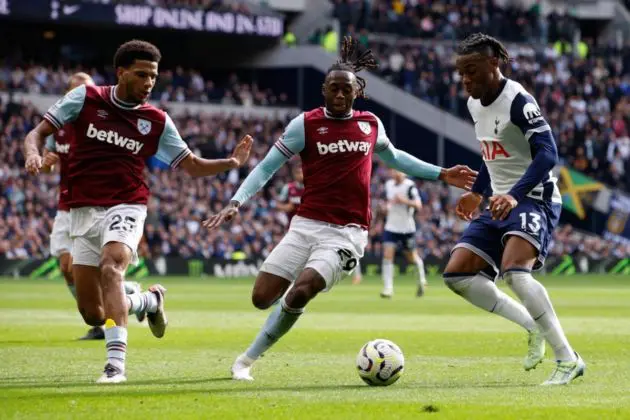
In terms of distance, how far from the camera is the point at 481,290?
37.4 feet

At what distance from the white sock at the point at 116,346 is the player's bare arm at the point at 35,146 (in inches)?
52.5

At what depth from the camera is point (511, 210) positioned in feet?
35.6

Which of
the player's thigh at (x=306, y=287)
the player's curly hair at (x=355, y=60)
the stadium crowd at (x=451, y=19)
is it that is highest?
the player's curly hair at (x=355, y=60)

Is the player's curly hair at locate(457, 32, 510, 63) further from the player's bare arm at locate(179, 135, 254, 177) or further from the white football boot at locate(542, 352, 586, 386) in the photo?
the white football boot at locate(542, 352, 586, 386)

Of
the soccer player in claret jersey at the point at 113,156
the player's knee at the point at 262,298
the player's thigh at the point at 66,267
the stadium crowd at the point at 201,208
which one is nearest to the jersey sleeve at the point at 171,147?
the soccer player in claret jersey at the point at 113,156

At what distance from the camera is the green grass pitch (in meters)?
8.89

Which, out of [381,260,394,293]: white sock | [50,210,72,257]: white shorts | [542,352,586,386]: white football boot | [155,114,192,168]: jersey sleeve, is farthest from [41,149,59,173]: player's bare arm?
[381,260,394,293]: white sock

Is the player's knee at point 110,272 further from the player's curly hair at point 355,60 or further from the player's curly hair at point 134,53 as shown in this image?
the player's curly hair at point 355,60

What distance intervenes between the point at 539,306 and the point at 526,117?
4.75 ft

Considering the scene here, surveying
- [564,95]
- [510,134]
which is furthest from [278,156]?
[564,95]

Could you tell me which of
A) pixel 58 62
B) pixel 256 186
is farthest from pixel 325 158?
pixel 58 62

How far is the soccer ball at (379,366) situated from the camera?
34.4 feet

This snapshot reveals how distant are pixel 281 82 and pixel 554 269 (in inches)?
514

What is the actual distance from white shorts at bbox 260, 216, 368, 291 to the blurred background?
88.4 ft
